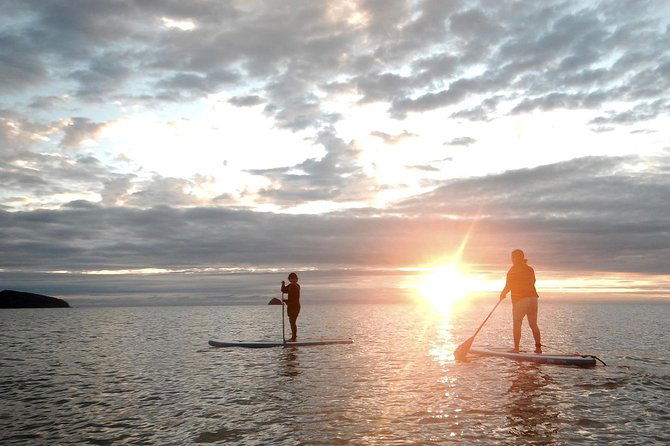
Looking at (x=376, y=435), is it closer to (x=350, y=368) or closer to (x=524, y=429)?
(x=524, y=429)

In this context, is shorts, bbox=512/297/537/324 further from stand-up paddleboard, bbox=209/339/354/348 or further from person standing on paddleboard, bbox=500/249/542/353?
stand-up paddleboard, bbox=209/339/354/348

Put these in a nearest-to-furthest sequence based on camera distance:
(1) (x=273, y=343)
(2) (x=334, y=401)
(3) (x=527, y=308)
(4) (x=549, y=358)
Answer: (2) (x=334, y=401), (4) (x=549, y=358), (3) (x=527, y=308), (1) (x=273, y=343)

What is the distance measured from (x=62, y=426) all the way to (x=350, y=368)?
12310 mm

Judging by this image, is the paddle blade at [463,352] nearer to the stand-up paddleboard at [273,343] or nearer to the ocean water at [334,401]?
the ocean water at [334,401]

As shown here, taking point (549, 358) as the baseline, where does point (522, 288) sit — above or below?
above

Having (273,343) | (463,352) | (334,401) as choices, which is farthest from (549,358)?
(273,343)

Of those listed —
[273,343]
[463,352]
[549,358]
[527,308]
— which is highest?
[527,308]

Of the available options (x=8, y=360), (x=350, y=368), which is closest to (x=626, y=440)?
(x=350, y=368)

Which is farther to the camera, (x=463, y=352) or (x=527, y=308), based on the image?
(x=463, y=352)

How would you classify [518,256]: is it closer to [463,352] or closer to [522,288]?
[522,288]

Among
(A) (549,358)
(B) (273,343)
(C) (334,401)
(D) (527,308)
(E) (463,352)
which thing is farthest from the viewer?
(B) (273,343)

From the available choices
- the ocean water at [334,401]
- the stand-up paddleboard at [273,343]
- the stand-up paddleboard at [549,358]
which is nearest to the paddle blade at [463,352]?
the ocean water at [334,401]

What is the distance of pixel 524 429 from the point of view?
11.3m

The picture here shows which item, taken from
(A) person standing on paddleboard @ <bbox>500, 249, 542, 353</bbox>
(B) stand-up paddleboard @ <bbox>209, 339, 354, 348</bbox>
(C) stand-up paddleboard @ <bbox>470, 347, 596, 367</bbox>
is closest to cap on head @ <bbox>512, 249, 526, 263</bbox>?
(A) person standing on paddleboard @ <bbox>500, 249, 542, 353</bbox>
